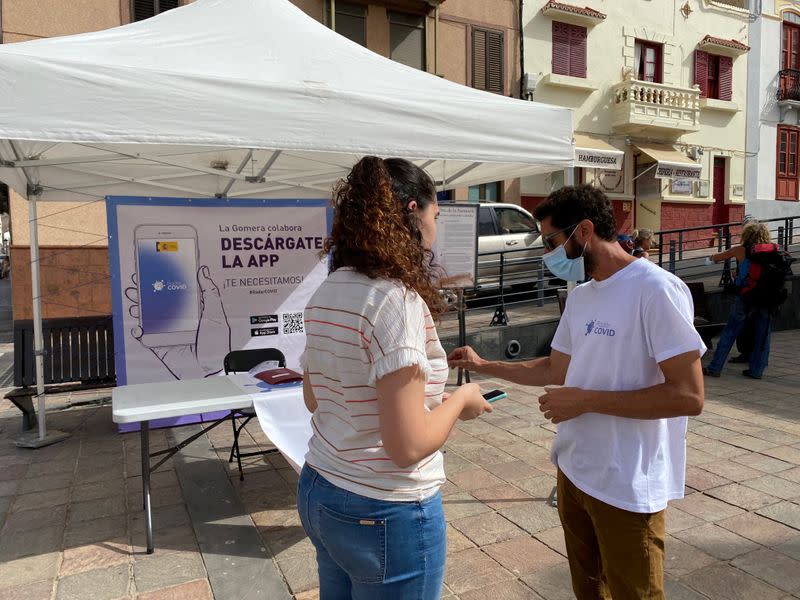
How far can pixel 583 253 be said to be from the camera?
1852 mm

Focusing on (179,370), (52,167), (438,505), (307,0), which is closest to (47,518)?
(179,370)

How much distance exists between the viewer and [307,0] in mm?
12773

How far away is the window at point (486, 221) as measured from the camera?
10367 mm

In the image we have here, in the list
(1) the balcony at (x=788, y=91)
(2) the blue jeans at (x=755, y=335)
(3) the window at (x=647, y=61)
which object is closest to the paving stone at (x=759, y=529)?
(2) the blue jeans at (x=755, y=335)

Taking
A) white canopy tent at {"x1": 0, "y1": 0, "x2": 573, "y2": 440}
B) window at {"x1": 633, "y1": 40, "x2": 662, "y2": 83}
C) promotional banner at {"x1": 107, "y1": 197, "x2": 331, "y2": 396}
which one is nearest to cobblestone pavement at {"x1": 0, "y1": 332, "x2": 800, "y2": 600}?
promotional banner at {"x1": 107, "y1": 197, "x2": 331, "y2": 396}

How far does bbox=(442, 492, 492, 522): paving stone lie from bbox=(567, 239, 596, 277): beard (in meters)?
1.99

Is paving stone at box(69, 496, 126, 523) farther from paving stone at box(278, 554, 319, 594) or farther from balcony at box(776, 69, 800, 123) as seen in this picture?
balcony at box(776, 69, 800, 123)

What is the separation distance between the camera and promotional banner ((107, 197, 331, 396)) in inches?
199

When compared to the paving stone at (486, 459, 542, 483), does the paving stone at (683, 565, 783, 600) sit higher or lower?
higher

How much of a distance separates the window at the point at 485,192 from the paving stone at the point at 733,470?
1134 centimetres

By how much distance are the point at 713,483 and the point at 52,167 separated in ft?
17.7

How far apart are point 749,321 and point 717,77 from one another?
16.0 m

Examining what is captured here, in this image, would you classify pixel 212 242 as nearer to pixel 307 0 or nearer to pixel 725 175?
pixel 307 0

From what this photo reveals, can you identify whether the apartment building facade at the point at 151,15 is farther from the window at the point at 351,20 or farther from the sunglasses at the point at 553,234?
the sunglasses at the point at 553,234
